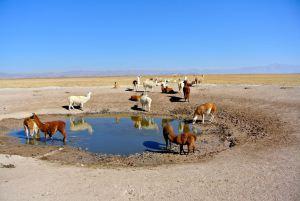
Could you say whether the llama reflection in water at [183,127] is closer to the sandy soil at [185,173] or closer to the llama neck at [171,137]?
the sandy soil at [185,173]

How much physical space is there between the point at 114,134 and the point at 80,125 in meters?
3.80

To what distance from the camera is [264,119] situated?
65.4 feet

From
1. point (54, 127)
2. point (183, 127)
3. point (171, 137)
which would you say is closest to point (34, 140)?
point (54, 127)

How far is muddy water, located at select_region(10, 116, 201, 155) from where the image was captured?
1605 centimetres

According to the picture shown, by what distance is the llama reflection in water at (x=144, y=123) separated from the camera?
21016 mm

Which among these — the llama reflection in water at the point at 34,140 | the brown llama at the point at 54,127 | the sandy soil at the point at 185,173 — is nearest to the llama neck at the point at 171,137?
the sandy soil at the point at 185,173

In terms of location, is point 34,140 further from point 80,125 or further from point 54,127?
point 80,125

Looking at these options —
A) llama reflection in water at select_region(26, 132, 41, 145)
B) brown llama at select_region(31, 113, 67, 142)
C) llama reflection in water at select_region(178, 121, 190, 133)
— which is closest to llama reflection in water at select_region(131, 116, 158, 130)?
llama reflection in water at select_region(178, 121, 190, 133)

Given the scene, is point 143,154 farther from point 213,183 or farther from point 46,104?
point 46,104

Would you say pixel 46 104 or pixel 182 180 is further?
pixel 46 104

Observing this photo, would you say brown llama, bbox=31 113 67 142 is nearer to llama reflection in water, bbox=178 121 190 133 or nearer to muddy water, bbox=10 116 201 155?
muddy water, bbox=10 116 201 155

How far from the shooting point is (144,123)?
886 inches

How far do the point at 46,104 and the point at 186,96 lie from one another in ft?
38.1

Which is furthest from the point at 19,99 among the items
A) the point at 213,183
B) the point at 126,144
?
the point at 213,183
